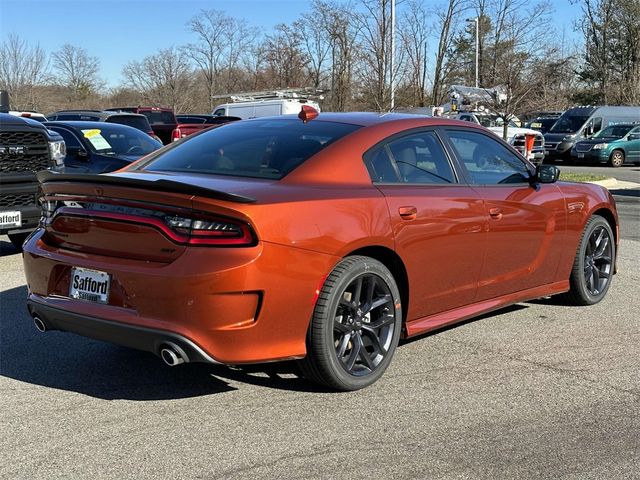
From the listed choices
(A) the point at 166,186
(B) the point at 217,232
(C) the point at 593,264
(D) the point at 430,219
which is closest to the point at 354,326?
(D) the point at 430,219

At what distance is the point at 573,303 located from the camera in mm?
6078

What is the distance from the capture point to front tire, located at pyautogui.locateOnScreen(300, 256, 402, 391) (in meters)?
3.77

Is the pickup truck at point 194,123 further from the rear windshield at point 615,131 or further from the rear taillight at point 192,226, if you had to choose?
the rear windshield at point 615,131

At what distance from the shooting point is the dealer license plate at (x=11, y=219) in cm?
738

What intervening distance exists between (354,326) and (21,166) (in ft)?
17.7

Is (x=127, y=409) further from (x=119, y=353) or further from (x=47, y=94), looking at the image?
(x=47, y=94)

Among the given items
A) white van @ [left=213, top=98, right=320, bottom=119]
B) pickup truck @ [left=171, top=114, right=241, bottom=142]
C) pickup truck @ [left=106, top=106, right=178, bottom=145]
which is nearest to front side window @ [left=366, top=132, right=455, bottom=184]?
pickup truck @ [left=171, top=114, right=241, bottom=142]

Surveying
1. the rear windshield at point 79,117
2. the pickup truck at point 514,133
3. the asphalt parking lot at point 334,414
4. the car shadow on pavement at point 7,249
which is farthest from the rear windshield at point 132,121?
the asphalt parking lot at point 334,414

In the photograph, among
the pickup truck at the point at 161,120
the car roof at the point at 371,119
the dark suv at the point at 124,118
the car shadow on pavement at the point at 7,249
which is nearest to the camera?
the car roof at the point at 371,119

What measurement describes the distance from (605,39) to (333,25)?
23.2m

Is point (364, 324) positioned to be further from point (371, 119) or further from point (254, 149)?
point (371, 119)

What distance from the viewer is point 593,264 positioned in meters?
6.10

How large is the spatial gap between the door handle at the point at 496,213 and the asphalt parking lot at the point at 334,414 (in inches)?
35.5

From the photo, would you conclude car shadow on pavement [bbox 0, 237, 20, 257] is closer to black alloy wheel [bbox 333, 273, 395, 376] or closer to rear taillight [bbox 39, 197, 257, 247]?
rear taillight [bbox 39, 197, 257, 247]
